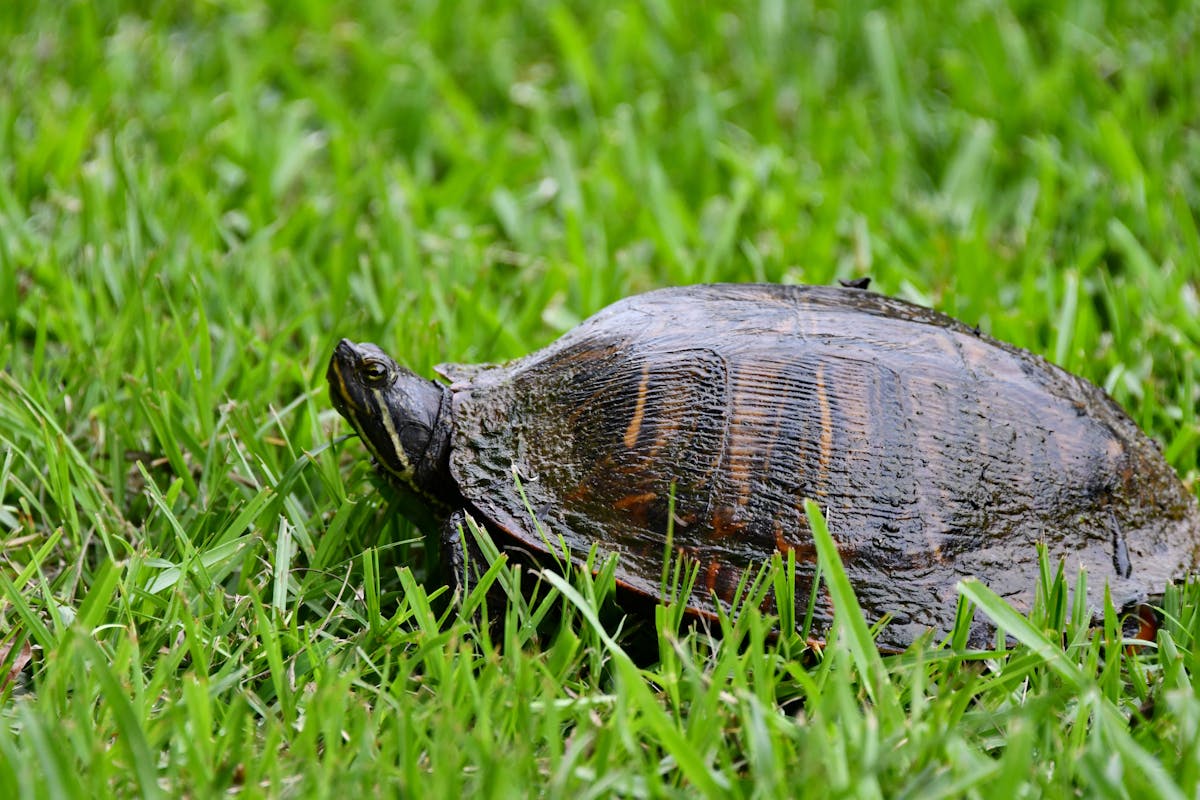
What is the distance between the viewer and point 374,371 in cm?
296

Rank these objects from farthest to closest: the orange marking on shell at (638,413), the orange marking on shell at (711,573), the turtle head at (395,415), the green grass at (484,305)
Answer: the turtle head at (395,415) < the orange marking on shell at (638,413) < the orange marking on shell at (711,573) < the green grass at (484,305)

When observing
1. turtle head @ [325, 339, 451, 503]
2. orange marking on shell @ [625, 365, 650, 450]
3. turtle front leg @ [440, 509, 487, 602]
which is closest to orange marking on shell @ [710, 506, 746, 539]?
orange marking on shell @ [625, 365, 650, 450]

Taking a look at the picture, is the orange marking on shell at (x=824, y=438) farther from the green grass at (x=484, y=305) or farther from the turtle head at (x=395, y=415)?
the turtle head at (x=395, y=415)

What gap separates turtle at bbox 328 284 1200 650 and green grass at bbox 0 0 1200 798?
141 millimetres

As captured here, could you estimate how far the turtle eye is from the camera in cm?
295

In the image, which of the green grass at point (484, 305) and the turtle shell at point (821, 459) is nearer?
the green grass at point (484, 305)

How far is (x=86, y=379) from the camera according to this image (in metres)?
3.57

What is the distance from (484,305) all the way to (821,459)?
181 cm

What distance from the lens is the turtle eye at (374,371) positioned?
295cm

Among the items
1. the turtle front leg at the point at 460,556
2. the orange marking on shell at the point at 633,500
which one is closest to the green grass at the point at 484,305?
the turtle front leg at the point at 460,556

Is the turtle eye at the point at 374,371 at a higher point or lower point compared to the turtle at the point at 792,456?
higher

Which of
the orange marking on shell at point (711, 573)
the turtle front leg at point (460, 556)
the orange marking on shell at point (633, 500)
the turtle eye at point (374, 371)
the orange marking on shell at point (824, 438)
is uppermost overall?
the turtle eye at point (374, 371)

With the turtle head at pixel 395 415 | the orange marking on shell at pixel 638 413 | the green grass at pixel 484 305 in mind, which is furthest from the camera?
the turtle head at pixel 395 415

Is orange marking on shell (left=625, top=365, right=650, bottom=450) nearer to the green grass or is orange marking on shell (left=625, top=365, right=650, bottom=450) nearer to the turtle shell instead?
the turtle shell
